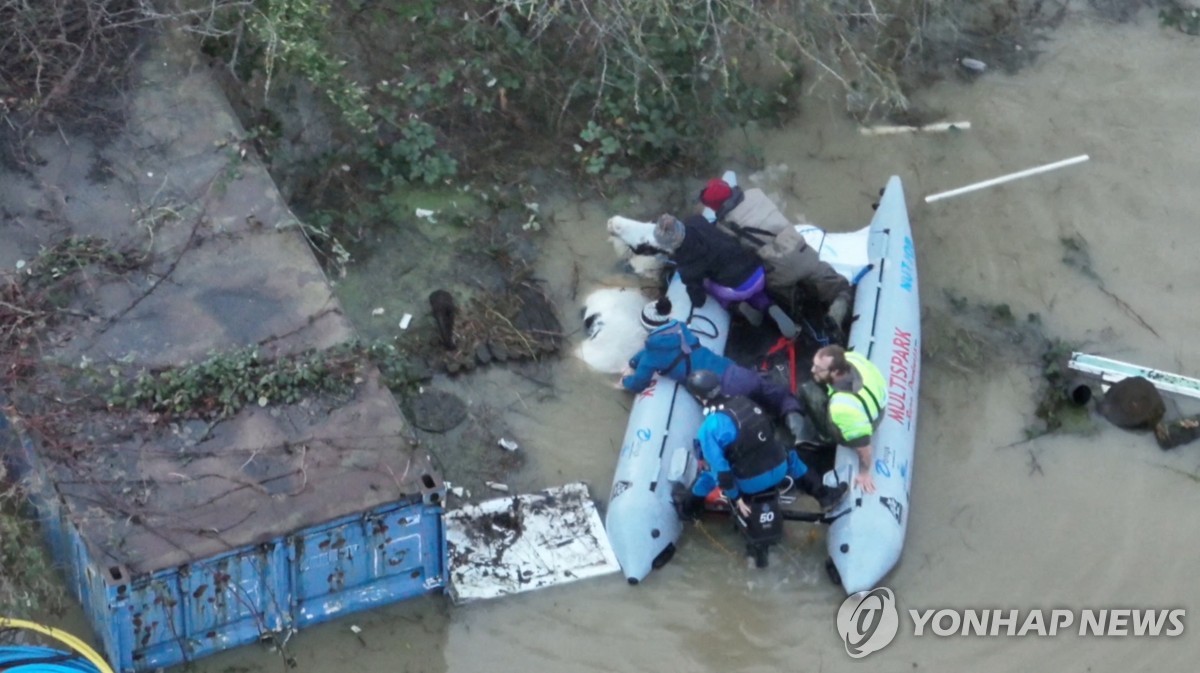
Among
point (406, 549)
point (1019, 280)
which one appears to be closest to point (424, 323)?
point (406, 549)

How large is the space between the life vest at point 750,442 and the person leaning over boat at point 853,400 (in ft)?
1.30

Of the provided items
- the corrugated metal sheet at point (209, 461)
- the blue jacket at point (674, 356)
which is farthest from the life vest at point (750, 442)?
the corrugated metal sheet at point (209, 461)

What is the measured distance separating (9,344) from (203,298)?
40.7 inches

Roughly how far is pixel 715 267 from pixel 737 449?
5.11 feet

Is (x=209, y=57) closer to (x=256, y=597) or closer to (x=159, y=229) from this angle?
(x=159, y=229)

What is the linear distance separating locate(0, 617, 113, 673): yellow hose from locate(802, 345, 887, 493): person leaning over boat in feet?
13.2

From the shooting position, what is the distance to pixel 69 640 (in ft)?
22.1

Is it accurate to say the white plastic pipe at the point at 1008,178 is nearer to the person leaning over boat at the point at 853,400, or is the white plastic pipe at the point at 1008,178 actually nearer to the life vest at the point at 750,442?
the person leaning over boat at the point at 853,400

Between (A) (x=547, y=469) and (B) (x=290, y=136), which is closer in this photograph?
(A) (x=547, y=469)

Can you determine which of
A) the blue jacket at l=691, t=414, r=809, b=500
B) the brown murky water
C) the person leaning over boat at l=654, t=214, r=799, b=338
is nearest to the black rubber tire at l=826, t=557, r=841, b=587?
the brown murky water

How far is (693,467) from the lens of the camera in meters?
8.01

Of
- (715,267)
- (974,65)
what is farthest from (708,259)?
(974,65)

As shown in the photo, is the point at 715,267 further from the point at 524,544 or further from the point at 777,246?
the point at 524,544

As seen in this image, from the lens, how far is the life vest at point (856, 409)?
301 inches
